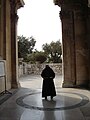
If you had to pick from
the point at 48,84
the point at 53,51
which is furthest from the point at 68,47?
the point at 53,51

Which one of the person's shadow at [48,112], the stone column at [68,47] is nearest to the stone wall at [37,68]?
the stone column at [68,47]

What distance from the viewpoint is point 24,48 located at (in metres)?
44.0

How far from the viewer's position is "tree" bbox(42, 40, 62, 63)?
123 feet

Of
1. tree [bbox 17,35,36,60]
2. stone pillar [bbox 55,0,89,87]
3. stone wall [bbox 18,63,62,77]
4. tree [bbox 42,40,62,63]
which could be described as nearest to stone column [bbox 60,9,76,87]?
stone pillar [bbox 55,0,89,87]

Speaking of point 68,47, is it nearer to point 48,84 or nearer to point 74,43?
point 74,43

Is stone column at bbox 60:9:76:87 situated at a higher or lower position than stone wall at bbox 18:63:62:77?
higher

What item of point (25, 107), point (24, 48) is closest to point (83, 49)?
point (25, 107)

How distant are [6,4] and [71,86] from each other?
574 cm

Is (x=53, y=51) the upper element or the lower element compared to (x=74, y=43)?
upper

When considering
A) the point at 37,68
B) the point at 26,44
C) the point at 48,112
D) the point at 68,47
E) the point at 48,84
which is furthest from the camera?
the point at 26,44

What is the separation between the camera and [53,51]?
4153cm

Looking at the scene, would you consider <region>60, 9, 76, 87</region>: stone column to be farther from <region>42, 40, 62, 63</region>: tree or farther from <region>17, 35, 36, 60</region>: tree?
<region>17, 35, 36, 60</region>: tree

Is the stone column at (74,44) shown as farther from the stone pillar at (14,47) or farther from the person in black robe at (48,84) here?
the person in black robe at (48,84)

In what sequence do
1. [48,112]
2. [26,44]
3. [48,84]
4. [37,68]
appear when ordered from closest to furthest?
[48,112] < [48,84] < [37,68] < [26,44]
